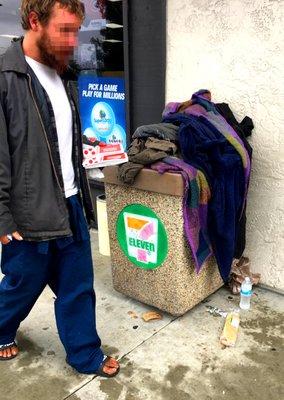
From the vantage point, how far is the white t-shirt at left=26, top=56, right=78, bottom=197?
81.3 inches

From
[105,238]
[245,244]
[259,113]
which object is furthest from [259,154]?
[105,238]

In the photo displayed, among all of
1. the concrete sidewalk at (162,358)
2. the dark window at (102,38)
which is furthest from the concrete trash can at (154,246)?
the dark window at (102,38)

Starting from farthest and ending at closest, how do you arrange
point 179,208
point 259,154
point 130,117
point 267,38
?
point 130,117 → point 259,154 → point 267,38 → point 179,208

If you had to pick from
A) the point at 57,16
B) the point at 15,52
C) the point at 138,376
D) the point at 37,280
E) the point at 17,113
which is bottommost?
the point at 138,376

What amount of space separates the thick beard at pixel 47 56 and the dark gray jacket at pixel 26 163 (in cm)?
9

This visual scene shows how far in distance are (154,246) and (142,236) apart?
0.37ft

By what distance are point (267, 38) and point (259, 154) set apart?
2.56 feet

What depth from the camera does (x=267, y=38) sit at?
2953mm

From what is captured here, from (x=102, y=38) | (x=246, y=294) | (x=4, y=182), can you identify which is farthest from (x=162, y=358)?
(x=102, y=38)

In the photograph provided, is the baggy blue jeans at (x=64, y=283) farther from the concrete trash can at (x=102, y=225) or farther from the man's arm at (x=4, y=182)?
the concrete trash can at (x=102, y=225)

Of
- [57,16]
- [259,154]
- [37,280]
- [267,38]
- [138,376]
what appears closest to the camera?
[57,16]

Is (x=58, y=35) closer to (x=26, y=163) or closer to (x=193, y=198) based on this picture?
(x=26, y=163)

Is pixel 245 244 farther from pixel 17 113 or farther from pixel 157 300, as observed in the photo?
pixel 17 113

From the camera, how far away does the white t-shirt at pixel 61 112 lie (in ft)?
6.77
